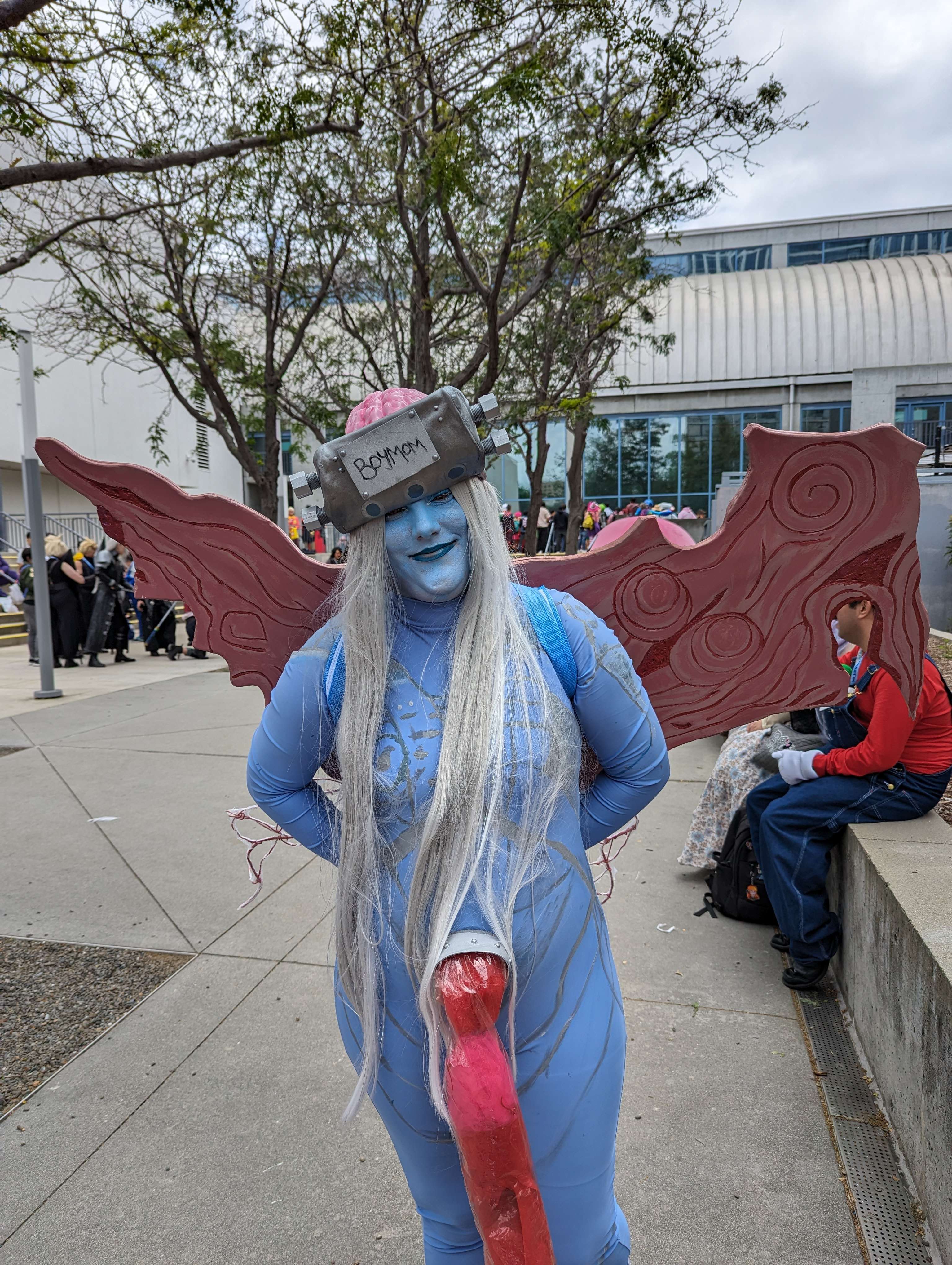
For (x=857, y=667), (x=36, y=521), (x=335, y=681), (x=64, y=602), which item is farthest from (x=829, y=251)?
(x=335, y=681)

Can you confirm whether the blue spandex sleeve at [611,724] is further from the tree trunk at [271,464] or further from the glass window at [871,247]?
Answer: the glass window at [871,247]

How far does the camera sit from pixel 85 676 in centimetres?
1093

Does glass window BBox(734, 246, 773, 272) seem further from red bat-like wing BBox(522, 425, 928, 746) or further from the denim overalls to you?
red bat-like wing BBox(522, 425, 928, 746)

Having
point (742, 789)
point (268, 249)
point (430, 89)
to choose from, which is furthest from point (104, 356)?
point (742, 789)

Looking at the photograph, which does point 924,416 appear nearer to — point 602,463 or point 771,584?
point 602,463

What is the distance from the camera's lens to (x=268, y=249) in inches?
370

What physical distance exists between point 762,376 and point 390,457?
85.3 ft

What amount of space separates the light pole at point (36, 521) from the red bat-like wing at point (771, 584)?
7620mm

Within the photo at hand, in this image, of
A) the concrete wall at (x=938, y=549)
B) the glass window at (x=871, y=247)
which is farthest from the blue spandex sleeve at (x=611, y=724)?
the glass window at (x=871, y=247)

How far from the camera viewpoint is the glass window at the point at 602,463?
25141 millimetres

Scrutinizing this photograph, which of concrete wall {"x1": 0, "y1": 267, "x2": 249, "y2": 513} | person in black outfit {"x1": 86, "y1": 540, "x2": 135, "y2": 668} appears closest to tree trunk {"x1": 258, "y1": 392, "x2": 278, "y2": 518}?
person in black outfit {"x1": 86, "y1": 540, "x2": 135, "y2": 668}

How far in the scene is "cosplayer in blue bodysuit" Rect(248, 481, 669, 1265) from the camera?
134 centimetres

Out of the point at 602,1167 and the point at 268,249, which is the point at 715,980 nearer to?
the point at 602,1167

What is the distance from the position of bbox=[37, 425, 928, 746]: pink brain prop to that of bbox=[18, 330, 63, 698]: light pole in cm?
714
